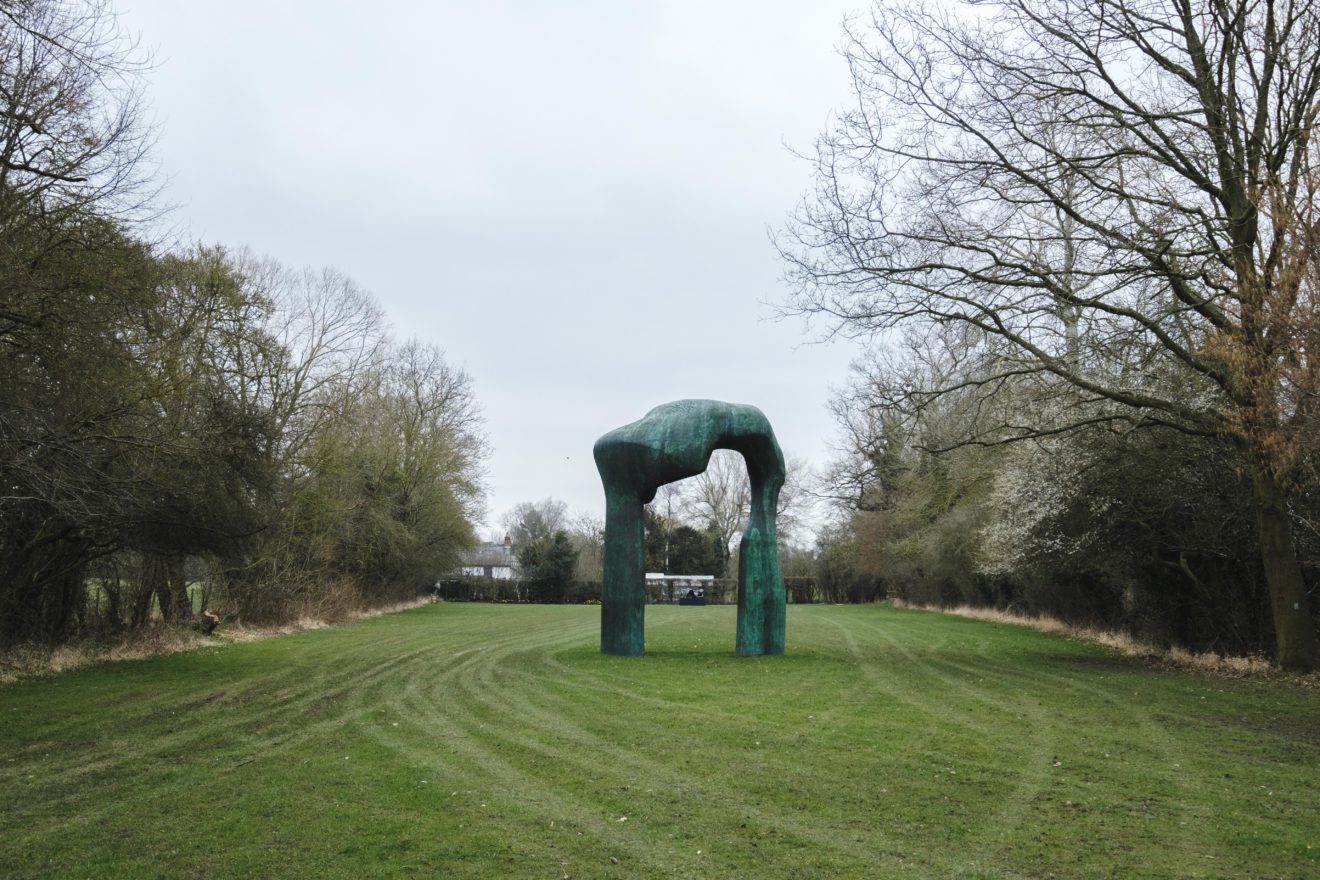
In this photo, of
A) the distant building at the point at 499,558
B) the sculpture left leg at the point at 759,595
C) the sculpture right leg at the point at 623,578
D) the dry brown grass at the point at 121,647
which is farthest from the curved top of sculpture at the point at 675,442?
the distant building at the point at 499,558

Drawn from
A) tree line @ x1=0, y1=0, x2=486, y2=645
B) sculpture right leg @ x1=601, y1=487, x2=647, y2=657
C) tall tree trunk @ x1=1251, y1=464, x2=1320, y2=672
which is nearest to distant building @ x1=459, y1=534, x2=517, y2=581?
tree line @ x1=0, y1=0, x2=486, y2=645

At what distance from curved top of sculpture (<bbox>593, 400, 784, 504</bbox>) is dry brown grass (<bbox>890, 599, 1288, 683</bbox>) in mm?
7428

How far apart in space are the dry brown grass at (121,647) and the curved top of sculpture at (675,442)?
8870mm

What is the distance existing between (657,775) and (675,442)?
896 centimetres

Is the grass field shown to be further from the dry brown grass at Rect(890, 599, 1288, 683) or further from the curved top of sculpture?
the curved top of sculpture

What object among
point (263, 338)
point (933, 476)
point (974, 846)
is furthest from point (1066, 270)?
point (933, 476)

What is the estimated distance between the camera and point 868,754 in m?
8.62

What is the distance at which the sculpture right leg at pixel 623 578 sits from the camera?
54.4 feet

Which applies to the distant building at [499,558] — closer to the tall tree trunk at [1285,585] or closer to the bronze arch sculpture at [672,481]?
the bronze arch sculpture at [672,481]

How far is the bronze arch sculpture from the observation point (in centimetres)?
1648

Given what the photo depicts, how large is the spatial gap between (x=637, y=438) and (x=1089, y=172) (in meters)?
8.03

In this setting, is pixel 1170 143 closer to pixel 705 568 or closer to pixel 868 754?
A: pixel 868 754

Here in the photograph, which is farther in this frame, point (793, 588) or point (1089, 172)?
point (793, 588)

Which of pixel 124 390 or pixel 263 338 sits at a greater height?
pixel 263 338
